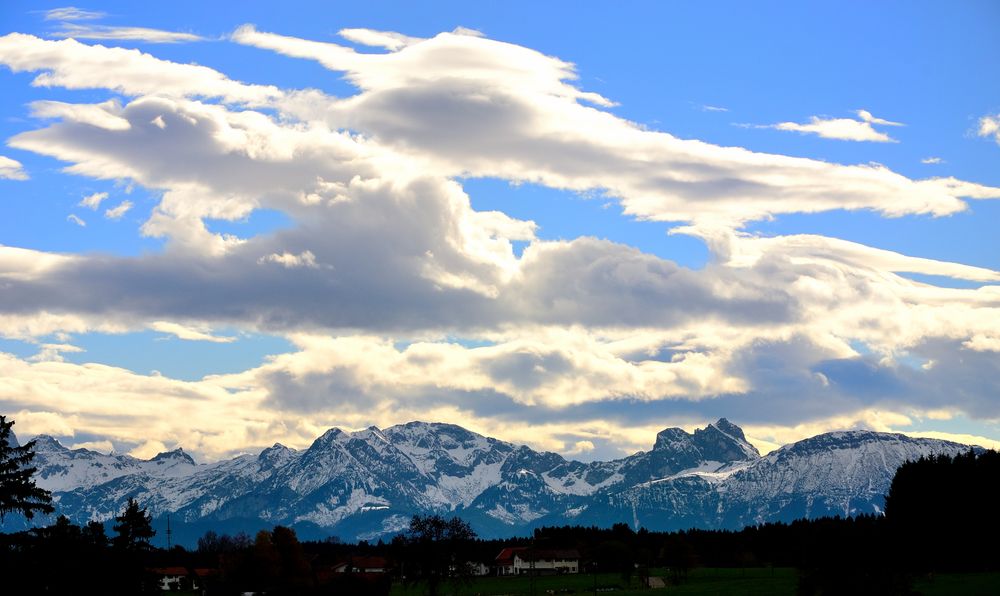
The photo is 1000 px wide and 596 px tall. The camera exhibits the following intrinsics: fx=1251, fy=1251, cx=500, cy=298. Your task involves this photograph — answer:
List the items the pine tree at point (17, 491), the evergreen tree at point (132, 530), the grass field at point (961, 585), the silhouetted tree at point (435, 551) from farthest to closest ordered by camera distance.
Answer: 1. the silhouetted tree at point (435, 551)
2. the evergreen tree at point (132, 530)
3. the grass field at point (961, 585)
4. the pine tree at point (17, 491)

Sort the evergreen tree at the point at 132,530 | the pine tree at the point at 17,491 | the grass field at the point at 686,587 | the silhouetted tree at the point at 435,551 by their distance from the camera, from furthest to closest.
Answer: the silhouetted tree at the point at 435,551 < the grass field at the point at 686,587 < the evergreen tree at the point at 132,530 < the pine tree at the point at 17,491

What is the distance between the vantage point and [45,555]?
84.5 metres

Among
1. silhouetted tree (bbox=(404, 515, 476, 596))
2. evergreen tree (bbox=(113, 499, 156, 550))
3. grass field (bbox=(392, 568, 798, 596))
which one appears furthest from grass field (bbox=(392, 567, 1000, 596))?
evergreen tree (bbox=(113, 499, 156, 550))

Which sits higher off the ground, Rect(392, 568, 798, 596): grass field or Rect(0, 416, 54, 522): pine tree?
Rect(0, 416, 54, 522): pine tree

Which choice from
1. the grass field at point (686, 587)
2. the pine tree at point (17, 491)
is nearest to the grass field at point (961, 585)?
the grass field at point (686, 587)

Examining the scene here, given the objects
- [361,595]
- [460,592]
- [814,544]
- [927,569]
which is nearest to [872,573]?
[814,544]

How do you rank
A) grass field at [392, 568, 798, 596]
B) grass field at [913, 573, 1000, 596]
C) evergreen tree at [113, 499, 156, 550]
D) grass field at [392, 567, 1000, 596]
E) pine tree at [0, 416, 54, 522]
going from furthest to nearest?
grass field at [392, 568, 798, 596] < evergreen tree at [113, 499, 156, 550] < grass field at [392, 567, 1000, 596] < grass field at [913, 573, 1000, 596] < pine tree at [0, 416, 54, 522]

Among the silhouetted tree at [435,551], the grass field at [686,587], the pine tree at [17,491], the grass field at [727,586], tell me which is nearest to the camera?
the pine tree at [17,491]

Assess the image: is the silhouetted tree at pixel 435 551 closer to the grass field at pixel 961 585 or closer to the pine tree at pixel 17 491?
the grass field at pixel 961 585

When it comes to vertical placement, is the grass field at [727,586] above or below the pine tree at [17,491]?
below

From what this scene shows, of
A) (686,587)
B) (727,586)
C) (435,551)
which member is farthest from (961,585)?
(435,551)

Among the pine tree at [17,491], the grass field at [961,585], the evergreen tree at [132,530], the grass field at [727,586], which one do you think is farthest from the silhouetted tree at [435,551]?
the pine tree at [17,491]

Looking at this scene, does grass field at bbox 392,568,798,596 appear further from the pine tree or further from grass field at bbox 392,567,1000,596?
the pine tree

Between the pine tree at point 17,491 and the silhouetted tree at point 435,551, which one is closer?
the pine tree at point 17,491
